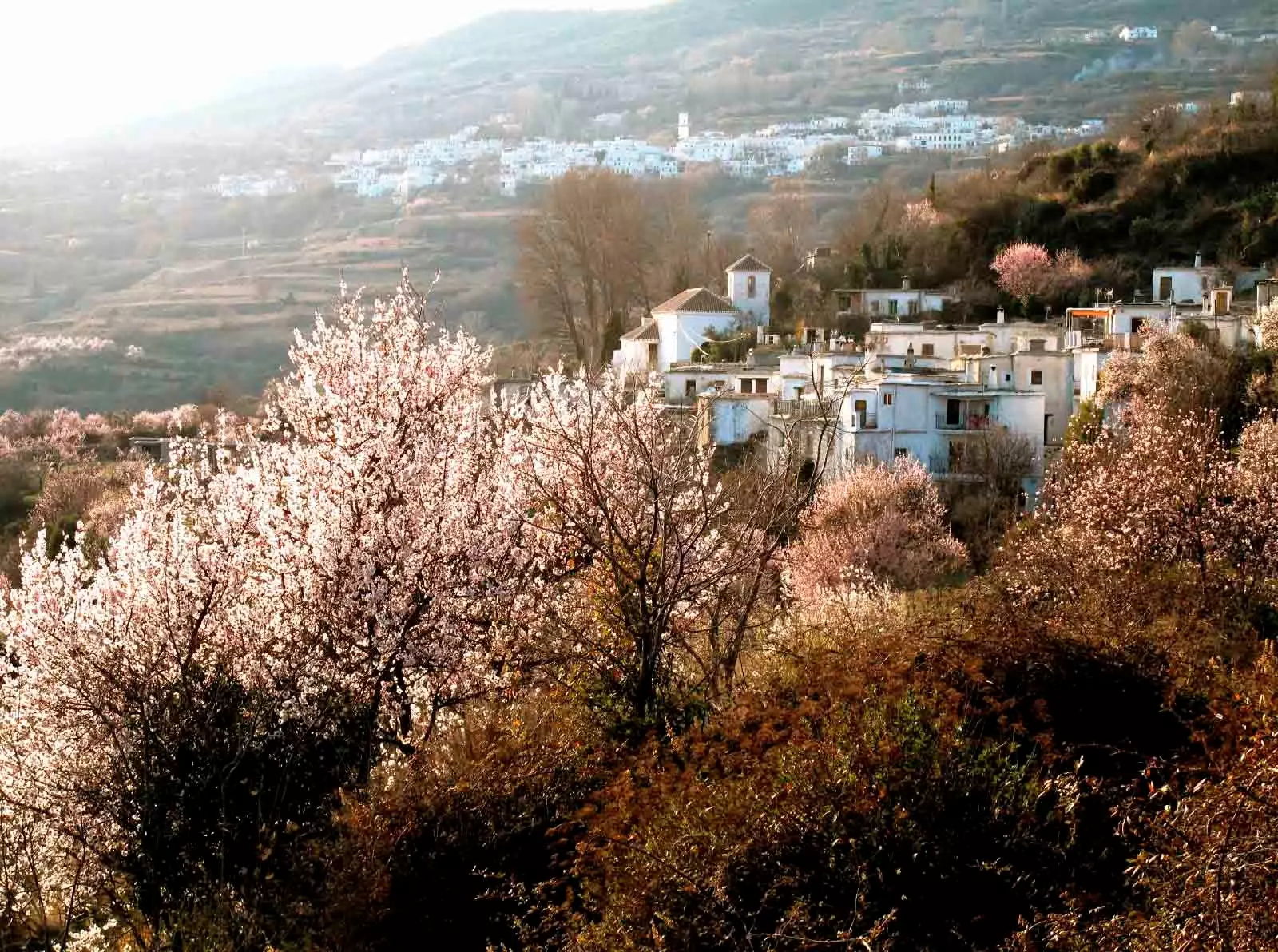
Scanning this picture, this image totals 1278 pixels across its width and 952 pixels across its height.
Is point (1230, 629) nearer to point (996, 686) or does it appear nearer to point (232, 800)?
point (996, 686)

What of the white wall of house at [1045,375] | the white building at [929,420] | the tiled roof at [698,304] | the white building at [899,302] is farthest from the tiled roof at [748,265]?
the white building at [929,420]

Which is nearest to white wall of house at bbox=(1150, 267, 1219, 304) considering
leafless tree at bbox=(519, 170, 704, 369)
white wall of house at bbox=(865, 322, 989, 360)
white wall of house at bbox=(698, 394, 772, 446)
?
white wall of house at bbox=(865, 322, 989, 360)

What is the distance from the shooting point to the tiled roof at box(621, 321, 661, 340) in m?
41.1

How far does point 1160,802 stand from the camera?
8.54m

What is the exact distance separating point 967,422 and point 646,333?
1296cm

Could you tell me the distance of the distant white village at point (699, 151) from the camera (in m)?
121

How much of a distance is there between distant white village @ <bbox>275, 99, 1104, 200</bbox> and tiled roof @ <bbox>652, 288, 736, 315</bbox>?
7255 centimetres

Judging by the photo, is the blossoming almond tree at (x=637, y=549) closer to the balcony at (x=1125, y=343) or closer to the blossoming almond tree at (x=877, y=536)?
the blossoming almond tree at (x=877, y=536)

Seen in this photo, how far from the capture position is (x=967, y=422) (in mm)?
30812

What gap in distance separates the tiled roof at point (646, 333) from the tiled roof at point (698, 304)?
601 mm

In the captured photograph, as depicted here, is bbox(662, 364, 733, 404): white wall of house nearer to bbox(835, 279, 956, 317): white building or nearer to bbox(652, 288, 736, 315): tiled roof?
bbox(652, 288, 736, 315): tiled roof

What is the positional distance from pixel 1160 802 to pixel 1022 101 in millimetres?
134699

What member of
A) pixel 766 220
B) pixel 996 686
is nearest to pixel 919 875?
pixel 996 686

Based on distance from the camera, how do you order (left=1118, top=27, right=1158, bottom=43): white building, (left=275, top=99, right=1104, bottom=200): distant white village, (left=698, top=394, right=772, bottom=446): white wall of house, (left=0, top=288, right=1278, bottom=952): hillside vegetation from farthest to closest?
(left=1118, top=27, right=1158, bottom=43): white building → (left=275, top=99, right=1104, bottom=200): distant white village → (left=698, top=394, right=772, bottom=446): white wall of house → (left=0, top=288, right=1278, bottom=952): hillside vegetation
